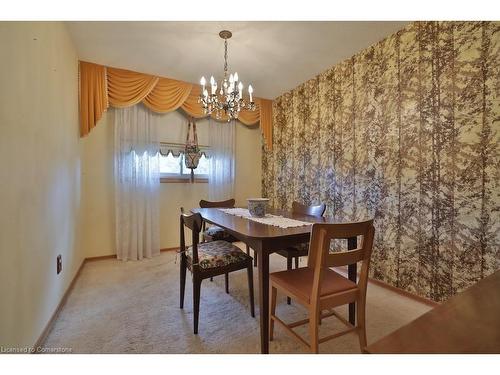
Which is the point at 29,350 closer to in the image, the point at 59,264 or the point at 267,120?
the point at 59,264

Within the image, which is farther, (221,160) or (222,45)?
(221,160)

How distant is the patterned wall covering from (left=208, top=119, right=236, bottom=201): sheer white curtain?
1.47m

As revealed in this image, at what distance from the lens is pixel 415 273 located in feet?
6.82

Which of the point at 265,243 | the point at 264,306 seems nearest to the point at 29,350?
the point at 264,306

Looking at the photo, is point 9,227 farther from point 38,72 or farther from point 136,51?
point 136,51

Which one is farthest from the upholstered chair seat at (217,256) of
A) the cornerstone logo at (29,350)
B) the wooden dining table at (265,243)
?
the cornerstone logo at (29,350)

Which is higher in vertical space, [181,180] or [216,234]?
[181,180]

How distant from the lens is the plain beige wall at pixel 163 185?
9.95 ft

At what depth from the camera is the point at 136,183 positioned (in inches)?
124

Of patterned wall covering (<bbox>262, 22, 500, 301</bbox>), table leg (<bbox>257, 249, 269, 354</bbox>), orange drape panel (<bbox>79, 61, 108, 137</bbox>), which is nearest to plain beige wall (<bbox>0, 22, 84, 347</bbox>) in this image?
orange drape panel (<bbox>79, 61, 108, 137</bbox>)

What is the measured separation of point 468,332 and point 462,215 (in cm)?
165

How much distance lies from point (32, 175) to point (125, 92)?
1963 mm

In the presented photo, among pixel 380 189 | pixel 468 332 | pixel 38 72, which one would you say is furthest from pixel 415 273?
pixel 38 72

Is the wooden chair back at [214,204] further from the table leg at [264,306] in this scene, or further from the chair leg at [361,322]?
the chair leg at [361,322]
